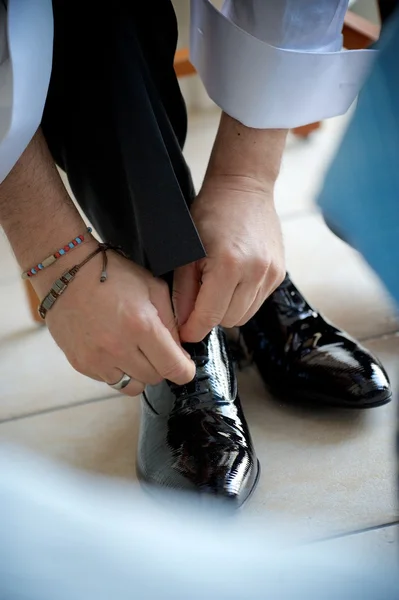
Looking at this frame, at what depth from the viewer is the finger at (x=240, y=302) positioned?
645 millimetres

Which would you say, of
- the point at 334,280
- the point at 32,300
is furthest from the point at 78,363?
the point at 334,280

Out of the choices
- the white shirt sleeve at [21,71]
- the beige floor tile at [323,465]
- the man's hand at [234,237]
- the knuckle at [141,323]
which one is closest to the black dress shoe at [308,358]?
the beige floor tile at [323,465]

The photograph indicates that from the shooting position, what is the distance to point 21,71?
1.84 ft

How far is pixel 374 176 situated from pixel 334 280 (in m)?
0.72

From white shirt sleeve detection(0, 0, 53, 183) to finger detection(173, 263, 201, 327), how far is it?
0.60ft

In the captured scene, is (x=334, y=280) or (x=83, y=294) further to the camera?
(x=334, y=280)

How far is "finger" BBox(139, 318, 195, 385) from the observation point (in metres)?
0.60

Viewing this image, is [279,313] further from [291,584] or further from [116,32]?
[291,584]

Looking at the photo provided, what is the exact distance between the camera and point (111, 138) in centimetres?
65

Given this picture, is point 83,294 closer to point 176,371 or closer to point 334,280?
point 176,371

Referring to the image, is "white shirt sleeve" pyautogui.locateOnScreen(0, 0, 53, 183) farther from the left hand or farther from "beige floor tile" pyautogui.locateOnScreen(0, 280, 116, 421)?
"beige floor tile" pyautogui.locateOnScreen(0, 280, 116, 421)

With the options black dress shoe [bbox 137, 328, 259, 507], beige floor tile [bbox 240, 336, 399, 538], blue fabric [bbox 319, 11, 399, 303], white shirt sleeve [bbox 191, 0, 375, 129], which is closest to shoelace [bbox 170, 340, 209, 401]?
black dress shoe [bbox 137, 328, 259, 507]

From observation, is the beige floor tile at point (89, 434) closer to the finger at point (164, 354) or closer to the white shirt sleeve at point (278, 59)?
the finger at point (164, 354)

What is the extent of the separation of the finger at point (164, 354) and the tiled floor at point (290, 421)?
162mm
